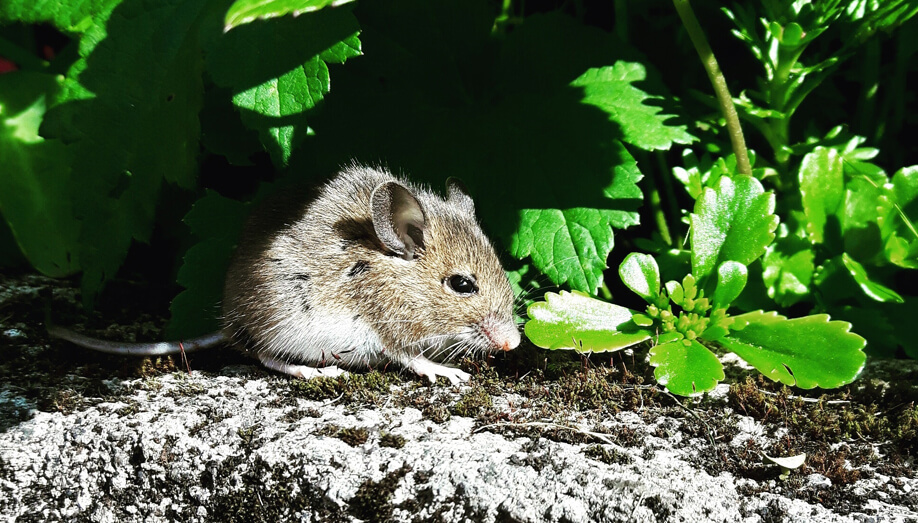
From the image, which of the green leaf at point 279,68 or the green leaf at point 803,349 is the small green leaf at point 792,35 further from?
the green leaf at point 279,68

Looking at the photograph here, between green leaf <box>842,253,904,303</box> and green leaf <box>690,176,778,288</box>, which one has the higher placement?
green leaf <box>690,176,778,288</box>

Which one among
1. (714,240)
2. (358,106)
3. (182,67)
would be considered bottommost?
(714,240)

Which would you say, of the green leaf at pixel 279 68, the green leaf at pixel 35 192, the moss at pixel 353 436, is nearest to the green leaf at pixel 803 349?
the moss at pixel 353 436

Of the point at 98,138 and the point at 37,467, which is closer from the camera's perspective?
the point at 37,467

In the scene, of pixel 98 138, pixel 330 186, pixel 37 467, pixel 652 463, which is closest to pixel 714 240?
pixel 652 463

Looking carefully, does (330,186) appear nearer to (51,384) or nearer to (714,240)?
(51,384)

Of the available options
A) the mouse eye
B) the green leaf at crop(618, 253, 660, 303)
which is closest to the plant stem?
the green leaf at crop(618, 253, 660, 303)

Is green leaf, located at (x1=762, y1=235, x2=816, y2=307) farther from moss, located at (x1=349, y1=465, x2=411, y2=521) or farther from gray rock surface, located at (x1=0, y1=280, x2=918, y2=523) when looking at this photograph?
moss, located at (x1=349, y1=465, x2=411, y2=521)
